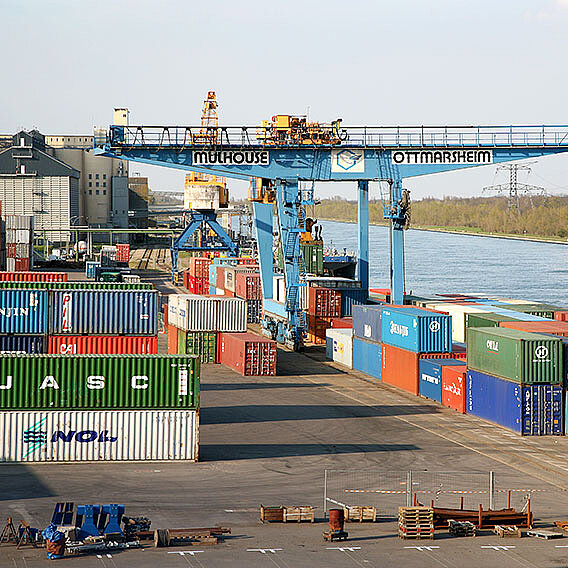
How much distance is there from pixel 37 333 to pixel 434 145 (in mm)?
28998

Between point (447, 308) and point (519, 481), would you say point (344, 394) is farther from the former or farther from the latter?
point (519, 481)

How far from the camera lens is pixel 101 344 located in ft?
146

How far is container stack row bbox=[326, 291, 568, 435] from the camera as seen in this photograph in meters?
38.3

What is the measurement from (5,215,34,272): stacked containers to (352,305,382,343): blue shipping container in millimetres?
36745

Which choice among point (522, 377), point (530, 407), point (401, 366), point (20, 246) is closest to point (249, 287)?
point (20, 246)

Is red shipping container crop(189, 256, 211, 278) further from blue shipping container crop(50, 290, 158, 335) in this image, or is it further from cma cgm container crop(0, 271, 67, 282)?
blue shipping container crop(50, 290, 158, 335)

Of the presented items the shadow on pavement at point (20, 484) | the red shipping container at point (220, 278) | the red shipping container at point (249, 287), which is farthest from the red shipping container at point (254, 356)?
the red shipping container at point (220, 278)

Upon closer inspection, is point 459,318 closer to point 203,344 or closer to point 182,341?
point 203,344

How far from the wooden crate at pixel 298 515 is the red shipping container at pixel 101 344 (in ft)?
65.7

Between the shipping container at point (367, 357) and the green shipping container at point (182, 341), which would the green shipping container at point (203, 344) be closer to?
the green shipping container at point (182, 341)

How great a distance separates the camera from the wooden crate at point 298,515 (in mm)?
25859

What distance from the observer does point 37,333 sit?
144 feet

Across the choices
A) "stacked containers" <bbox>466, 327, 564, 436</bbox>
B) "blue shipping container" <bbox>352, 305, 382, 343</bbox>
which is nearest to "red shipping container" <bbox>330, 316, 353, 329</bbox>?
"blue shipping container" <bbox>352, 305, 382, 343</bbox>

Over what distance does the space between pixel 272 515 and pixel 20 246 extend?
6870 cm
